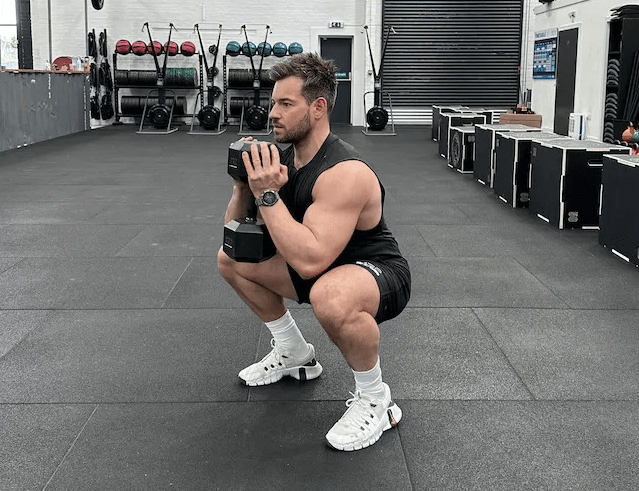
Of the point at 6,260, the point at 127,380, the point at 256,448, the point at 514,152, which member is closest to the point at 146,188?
the point at 6,260

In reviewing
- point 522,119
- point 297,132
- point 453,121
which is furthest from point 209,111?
point 297,132

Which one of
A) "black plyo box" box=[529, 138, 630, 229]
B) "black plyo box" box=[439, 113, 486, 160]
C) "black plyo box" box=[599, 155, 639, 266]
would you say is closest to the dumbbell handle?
"black plyo box" box=[599, 155, 639, 266]

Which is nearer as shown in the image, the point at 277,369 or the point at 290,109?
the point at 290,109

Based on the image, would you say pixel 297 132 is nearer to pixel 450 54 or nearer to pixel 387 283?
pixel 387 283

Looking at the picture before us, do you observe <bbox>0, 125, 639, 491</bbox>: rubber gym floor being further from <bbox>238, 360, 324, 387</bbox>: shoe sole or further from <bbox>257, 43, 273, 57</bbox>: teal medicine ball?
<bbox>257, 43, 273, 57</bbox>: teal medicine ball

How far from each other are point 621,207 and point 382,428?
8.14ft

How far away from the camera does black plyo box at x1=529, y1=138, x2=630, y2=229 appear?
4715mm

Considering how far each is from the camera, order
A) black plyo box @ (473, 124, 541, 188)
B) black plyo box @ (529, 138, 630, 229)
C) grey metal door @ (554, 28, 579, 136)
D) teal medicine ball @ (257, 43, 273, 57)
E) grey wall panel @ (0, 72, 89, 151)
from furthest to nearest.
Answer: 1. teal medicine ball @ (257, 43, 273, 57)
2. grey wall panel @ (0, 72, 89, 151)
3. grey metal door @ (554, 28, 579, 136)
4. black plyo box @ (473, 124, 541, 188)
5. black plyo box @ (529, 138, 630, 229)

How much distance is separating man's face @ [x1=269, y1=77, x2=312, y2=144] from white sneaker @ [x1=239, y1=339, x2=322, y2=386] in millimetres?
765

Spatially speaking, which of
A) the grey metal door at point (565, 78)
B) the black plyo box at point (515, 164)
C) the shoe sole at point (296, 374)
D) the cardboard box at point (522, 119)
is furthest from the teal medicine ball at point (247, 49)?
the shoe sole at point (296, 374)

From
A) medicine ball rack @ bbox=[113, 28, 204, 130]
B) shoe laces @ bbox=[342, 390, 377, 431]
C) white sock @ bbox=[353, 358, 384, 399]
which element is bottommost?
shoe laces @ bbox=[342, 390, 377, 431]

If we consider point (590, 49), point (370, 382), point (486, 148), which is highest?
point (590, 49)

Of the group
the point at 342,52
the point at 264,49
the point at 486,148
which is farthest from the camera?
the point at 342,52

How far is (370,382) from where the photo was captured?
2080mm
